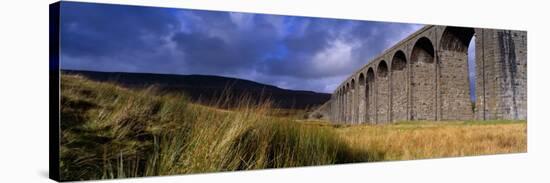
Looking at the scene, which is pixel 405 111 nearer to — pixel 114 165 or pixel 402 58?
pixel 402 58

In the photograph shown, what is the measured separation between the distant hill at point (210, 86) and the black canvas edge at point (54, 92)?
7.8 inches

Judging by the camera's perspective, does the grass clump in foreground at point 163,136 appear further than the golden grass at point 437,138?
No

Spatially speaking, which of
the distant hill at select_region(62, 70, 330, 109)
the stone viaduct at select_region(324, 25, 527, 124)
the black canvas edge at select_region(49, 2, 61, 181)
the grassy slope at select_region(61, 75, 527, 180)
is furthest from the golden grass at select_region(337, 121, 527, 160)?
the black canvas edge at select_region(49, 2, 61, 181)

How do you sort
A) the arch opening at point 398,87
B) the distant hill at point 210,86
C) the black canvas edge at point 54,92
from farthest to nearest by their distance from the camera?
the arch opening at point 398,87, the distant hill at point 210,86, the black canvas edge at point 54,92

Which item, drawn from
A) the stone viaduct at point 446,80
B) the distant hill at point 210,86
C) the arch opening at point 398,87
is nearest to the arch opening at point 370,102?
the stone viaduct at point 446,80

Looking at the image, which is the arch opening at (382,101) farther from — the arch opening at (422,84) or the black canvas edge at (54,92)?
the black canvas edge at (54,92)

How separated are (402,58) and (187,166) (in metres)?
4.10

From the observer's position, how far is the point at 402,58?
8719 mm

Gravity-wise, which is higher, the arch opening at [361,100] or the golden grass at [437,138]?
the arch opening at [361,100]

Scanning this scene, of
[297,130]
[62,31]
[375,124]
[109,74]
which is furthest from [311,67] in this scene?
[62,31]

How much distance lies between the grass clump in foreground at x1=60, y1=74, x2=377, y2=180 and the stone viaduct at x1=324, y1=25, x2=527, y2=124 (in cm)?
149

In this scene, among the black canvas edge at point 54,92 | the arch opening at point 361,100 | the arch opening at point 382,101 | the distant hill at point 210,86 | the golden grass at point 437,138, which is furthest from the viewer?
the arch opening at point 382,101

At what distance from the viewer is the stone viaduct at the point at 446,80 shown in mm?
8195

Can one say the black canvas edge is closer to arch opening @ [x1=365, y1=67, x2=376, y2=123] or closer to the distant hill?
the distant hill
